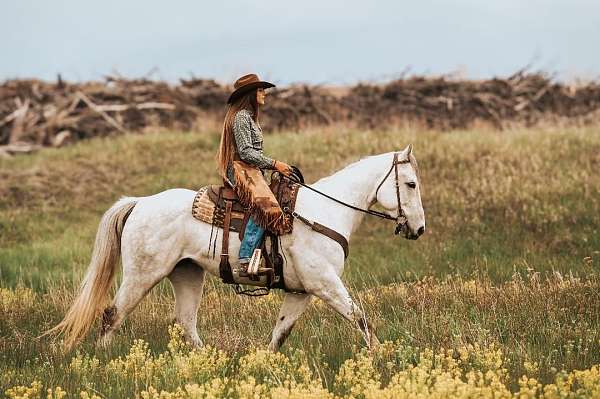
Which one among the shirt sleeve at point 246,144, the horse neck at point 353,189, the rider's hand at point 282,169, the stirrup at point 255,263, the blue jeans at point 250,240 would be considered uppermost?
the shirt sleeve at point 246,144

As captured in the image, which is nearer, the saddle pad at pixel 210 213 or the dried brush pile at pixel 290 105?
the saddle pad at pixel 210 213

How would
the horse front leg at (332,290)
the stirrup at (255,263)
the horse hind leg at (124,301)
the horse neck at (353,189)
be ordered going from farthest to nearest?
the horse hind leg at (124,301), the horse neck at (353,189), the stirrup at (255,263), the horse front leg at (332,290)

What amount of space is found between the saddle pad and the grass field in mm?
1051

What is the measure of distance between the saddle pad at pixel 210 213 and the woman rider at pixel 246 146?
0.50ft

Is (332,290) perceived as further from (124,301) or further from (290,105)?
(290,105)

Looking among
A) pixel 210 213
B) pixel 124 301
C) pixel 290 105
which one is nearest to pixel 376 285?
pixel 210 213

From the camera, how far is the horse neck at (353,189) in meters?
7.59

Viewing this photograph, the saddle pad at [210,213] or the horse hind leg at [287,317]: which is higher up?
the saddle pad at [210,213]

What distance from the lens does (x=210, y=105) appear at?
27266mm

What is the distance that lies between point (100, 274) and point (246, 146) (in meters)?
2.18

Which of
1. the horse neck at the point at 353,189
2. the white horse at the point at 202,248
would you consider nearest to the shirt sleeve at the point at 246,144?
the white horse at the point at 202,248

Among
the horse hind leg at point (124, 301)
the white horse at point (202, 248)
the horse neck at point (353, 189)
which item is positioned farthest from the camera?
the horse hind leg at point (124, 301)

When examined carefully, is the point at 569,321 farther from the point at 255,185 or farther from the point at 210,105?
the point at 210,105

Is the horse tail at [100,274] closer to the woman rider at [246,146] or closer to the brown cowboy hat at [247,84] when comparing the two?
the woman rider at [246,146]
